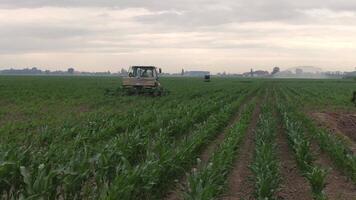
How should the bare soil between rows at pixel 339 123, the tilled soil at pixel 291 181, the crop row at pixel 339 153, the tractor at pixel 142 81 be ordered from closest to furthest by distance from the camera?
the tilled soil at pixel 291 181
the crop row at pixel 339 153
the bare soil between rows at pixel 339 123
the tractor at pixel 142 81

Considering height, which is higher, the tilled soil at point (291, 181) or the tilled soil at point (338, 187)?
the tilled soil at point (291, 181)

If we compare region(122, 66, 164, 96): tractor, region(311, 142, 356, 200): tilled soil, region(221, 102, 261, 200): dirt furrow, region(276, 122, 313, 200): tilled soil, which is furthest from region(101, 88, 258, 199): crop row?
region(122, 66, 164, 96): tractor

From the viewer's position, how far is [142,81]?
29656mm

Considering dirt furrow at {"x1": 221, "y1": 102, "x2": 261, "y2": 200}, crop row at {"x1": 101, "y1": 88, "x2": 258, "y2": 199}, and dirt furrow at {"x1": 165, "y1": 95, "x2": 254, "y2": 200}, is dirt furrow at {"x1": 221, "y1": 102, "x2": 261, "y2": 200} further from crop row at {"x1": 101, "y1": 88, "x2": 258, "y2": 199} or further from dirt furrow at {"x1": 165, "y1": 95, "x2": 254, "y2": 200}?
crop row at {"x1": 101, "y1": 88, "x2": 258, "y2": 199}

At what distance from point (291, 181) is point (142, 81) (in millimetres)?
21876

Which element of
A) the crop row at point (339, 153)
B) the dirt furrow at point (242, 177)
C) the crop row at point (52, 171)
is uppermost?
the crop row at point (52, 171)

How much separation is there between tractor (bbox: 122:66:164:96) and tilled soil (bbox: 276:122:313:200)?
18.8 metres

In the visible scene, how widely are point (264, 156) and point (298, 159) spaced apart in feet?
3.58

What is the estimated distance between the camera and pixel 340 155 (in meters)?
9.44

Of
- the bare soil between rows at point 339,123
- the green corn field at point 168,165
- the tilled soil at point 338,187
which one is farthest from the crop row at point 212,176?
the bare soil between rows at point 339,123

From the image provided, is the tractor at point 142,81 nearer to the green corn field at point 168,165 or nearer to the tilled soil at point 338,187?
the green corn field at point 168,165

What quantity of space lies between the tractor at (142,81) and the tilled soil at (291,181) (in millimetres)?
18817

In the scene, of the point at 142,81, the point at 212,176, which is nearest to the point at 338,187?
the point at 212,176

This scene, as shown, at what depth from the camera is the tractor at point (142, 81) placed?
29.6 m
